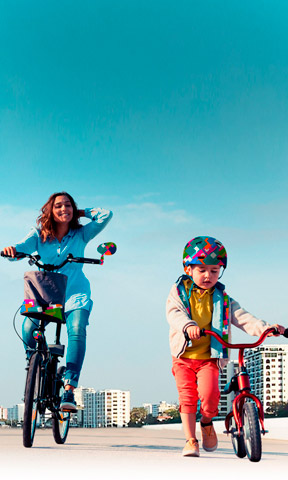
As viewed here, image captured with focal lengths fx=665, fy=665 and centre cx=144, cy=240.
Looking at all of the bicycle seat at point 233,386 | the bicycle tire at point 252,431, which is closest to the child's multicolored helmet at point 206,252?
the bicycle seat at point 233,386

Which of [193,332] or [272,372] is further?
[272,372]

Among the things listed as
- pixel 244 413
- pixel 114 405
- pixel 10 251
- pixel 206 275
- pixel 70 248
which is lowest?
pixel 114 405

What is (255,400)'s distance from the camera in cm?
471

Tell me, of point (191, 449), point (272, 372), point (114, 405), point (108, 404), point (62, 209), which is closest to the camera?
point (191, 449)

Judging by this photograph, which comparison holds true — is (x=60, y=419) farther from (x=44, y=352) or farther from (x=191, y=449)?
(x=191, y=449)

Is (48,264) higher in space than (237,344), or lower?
higher

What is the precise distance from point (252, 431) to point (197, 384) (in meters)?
0.84

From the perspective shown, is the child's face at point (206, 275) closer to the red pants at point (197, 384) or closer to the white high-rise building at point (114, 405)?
the red pants at point (197, 384)

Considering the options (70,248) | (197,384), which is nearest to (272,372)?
(70,248)

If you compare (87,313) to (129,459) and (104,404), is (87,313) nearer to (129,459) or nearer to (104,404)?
(129,459)

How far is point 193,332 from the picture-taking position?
16.0 feet

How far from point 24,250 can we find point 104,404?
10262 centimetres

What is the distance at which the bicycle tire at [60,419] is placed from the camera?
6180 millimetres

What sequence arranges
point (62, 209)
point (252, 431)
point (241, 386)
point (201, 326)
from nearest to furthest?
point (252, 431) → point (241, 386) → point (201, 326) → point (62, 209)
